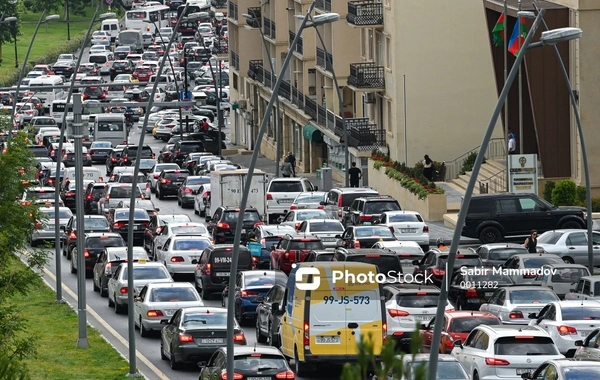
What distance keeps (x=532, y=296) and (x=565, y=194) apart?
2155 cm

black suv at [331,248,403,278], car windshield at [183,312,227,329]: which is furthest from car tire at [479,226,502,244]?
car windshield at [183,312,227,329]

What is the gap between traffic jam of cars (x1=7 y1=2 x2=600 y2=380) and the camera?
87.0ft

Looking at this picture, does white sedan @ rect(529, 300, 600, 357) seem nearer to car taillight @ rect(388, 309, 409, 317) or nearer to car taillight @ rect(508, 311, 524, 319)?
car taillight @ rect(508, 311, 524, 319)

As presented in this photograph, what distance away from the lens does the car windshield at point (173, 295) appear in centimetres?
3425

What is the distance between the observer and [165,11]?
17388cm

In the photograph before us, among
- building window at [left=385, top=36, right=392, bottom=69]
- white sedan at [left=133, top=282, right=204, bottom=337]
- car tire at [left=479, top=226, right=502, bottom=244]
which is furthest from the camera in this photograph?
building window at [left=385, top=36, right=392, bottom=69]

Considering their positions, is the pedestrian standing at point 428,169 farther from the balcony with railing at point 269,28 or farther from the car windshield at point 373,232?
the balcony with railing at point 269,28

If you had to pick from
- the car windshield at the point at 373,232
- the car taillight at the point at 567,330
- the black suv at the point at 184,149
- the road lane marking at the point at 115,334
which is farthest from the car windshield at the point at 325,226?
the black suv at the point at 184,149

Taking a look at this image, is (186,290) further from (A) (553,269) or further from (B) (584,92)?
(B) (584,92)

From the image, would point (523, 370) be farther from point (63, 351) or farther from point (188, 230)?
point (188, 230)

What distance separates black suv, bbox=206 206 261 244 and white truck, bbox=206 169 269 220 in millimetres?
3453

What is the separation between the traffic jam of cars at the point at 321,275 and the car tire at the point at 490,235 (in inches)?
1.5

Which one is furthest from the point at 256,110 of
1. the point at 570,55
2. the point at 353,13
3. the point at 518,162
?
the point at 518,162

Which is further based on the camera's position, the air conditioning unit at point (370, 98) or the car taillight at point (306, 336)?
the air conditioning unit at point (370, 98)
